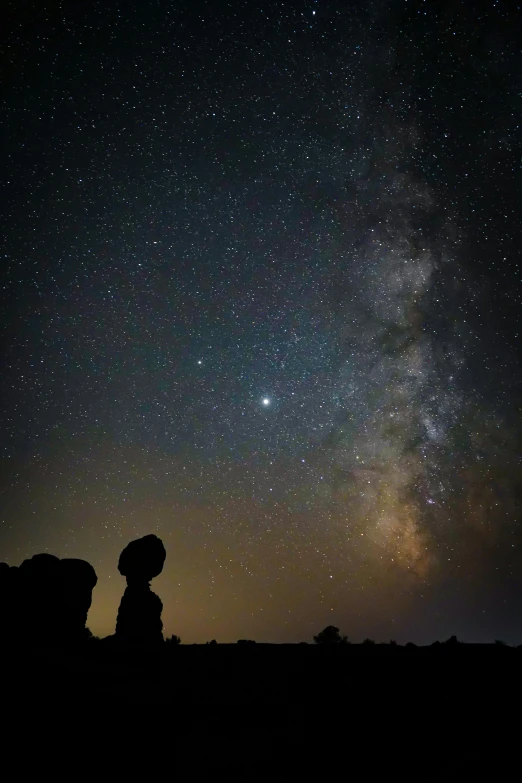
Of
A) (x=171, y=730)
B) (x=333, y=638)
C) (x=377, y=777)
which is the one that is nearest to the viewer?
(x=377, y=777)

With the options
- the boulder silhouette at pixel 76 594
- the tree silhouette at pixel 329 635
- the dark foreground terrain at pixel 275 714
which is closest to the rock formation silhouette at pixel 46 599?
the boulder silhouette at pixel 76 594

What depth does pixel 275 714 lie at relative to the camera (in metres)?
8.91

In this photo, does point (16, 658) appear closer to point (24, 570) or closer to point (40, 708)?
point (40, 708)

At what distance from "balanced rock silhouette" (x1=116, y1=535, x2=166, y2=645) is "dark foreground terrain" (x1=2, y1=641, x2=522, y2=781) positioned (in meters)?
8.67

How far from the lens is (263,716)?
8.84m

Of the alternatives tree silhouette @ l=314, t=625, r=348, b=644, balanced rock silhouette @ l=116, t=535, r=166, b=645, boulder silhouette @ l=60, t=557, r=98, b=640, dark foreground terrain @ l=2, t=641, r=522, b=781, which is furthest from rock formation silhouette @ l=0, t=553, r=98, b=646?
tree silhouette @ l=314, t=625, r=348, b=644

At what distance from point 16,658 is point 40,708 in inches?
121

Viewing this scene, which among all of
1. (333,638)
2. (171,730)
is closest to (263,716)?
(171,730)

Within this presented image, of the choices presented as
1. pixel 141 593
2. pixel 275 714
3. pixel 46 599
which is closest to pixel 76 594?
pixel 46 599

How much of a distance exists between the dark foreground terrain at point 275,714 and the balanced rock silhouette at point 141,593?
8.67m

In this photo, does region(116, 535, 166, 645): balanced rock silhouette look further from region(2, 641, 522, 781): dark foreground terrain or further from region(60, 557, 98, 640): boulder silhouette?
region(2, 641, 522, 781): dark foreground terrain

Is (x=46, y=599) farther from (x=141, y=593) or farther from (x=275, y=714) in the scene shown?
(x=275, y=714)

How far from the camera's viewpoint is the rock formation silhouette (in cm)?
1648

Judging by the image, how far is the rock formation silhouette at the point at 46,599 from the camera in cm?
1648
